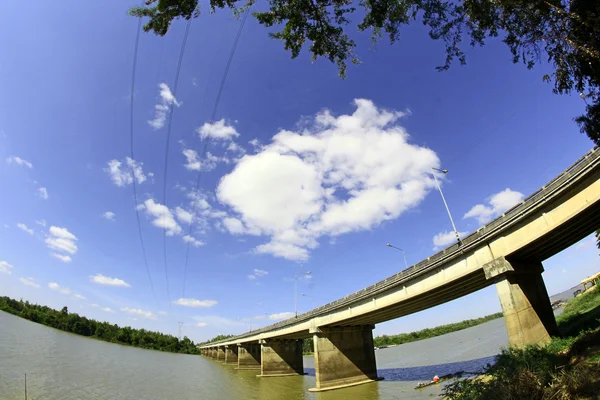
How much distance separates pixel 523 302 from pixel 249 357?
216 feet

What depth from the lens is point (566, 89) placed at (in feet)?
31.3

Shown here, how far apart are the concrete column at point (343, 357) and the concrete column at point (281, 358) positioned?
1876 cm

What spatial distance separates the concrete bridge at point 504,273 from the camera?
53.7 feet

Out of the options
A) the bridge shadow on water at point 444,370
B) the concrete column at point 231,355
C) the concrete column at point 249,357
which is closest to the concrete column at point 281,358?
the concrete column at point 249,357

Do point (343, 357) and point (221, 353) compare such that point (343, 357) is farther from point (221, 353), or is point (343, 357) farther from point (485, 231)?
point (221, 353)

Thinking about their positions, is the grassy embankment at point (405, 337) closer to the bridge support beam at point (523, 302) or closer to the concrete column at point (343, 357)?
the concrete column at point (343, 357)

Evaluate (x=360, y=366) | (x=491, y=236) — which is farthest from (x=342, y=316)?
(x=491, y=236)

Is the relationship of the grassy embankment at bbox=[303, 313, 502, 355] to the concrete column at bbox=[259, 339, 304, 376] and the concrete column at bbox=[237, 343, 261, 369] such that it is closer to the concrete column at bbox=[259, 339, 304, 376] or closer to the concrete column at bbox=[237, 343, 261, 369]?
the concrete column at bbox=[237, 343, 261, 369]

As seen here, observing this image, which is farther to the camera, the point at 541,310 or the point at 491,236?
the point at 491,236

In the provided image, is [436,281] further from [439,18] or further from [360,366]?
[439,18]

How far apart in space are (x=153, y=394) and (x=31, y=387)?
397 inches

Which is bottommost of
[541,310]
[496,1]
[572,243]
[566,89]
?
[541,310]

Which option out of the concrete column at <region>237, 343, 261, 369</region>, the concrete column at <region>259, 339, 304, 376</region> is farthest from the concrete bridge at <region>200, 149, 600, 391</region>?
the concrete column at <region>237, 343, 261, 369</region>

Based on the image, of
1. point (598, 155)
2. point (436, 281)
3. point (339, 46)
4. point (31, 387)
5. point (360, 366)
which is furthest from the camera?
point (360, 366)
